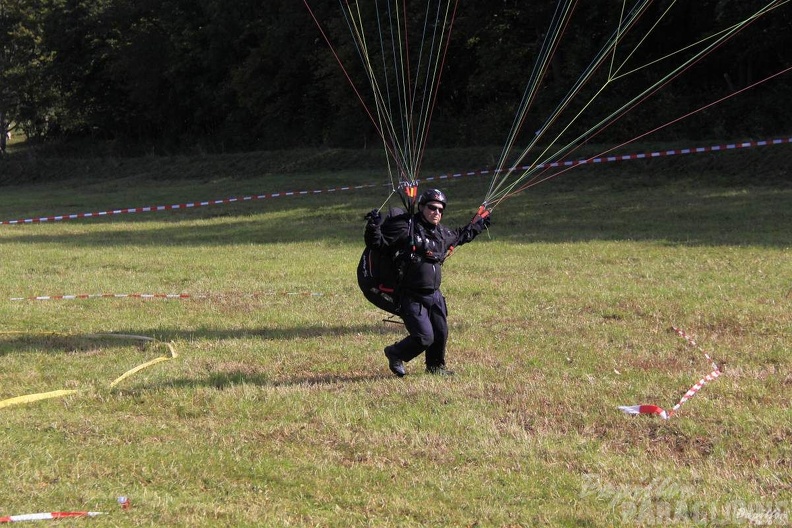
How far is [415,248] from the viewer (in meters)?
7.54

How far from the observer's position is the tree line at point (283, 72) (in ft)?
101

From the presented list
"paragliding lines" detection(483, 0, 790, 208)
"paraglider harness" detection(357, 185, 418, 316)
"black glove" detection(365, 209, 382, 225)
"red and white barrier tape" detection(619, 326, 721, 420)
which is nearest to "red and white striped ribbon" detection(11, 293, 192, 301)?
"paragliding lines" detection(483, 0, 790, 208)

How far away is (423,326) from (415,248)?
0.65 metres

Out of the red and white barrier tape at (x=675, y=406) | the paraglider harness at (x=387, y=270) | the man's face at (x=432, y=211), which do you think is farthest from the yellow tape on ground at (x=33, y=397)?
the red and white barrier tape at (x=675, y=406)

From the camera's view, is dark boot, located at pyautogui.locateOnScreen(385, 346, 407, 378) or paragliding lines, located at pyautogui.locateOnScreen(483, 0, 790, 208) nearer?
dark boot, located at pyautogui.locateOnScreen(385, 346, 407, 378)

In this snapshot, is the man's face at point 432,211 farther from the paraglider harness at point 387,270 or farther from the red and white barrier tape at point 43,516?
the red and white barrier tape at point 43,516

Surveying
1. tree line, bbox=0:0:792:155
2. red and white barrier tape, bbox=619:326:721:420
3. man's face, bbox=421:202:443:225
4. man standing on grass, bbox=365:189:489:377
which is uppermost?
tree line, bbox=0:0:792:155

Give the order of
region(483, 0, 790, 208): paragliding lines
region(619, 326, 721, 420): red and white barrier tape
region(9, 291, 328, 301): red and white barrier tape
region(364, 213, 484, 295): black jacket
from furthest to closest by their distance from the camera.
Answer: region(9, 291, 328, 301): red and white barrier tape
region(483, 0, 790, 208): paragliding lines
region(364, 213, 484, 295): black jacket
region(619, 326, 721, 420): red and white barrier tape

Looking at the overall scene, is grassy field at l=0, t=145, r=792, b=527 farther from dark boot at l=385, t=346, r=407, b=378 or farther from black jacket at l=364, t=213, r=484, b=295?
black jacket at l=364, t=213, r=484, b=295

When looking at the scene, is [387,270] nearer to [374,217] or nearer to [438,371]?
[374,217]

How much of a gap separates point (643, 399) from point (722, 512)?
2146 millimetres

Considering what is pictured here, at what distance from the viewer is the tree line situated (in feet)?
101

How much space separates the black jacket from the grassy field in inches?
33.0

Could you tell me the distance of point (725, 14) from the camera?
1067 inches
